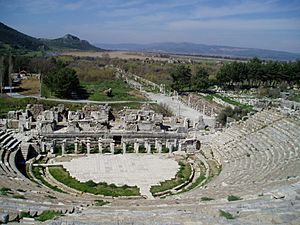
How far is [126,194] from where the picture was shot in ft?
75.2

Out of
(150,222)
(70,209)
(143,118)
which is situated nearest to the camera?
(150,222)

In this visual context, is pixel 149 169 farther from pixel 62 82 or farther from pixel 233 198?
pixel 62 82

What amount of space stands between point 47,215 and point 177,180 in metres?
14.3

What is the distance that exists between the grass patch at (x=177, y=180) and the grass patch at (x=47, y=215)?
1116 centimetres

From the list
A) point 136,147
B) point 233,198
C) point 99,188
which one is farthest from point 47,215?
point 136,147

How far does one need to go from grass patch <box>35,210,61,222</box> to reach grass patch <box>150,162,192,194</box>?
11.2 metres

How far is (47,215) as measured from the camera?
1273cm

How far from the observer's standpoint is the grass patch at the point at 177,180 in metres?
24.1

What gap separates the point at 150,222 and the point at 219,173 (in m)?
15.3

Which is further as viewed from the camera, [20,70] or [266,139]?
[20,70]

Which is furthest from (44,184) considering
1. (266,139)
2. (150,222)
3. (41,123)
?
(266,139)

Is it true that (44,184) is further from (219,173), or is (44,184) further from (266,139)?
(266,139)

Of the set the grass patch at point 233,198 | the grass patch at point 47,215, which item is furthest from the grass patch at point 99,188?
the grass patch at point 47,215

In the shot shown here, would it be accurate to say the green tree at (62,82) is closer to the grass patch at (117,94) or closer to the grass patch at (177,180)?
the grass patch at (117,94)
